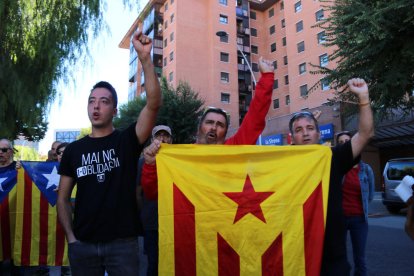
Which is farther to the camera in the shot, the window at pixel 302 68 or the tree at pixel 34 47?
the window at pixel 302 68

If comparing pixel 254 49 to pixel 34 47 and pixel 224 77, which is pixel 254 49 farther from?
pixel 34 47

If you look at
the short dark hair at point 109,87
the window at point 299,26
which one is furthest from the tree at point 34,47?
the window at point 299,26

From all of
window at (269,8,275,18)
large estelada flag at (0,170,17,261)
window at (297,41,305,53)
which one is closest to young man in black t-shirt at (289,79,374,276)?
large estelada flag at (0,170,17,261)

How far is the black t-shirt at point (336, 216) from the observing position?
2.69 meters

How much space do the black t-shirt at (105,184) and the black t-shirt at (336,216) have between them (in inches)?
52.5

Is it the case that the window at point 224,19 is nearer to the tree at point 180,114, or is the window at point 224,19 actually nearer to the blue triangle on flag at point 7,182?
the tree at point 180,114

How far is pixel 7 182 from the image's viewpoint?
491 centimetres

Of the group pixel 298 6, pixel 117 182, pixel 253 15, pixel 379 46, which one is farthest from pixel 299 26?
pixel 117 182

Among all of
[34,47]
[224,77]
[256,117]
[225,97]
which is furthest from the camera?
[224,77]

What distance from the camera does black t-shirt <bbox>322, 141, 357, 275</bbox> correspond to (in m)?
2.69

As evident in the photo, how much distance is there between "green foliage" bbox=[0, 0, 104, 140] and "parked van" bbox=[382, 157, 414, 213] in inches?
405

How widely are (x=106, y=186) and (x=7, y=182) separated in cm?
298

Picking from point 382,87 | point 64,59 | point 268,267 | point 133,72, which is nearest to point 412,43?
point 382,87

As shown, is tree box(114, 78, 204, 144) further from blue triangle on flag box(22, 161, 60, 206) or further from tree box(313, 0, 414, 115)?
blue triangle on flag box(22, 161, 60, 206)
